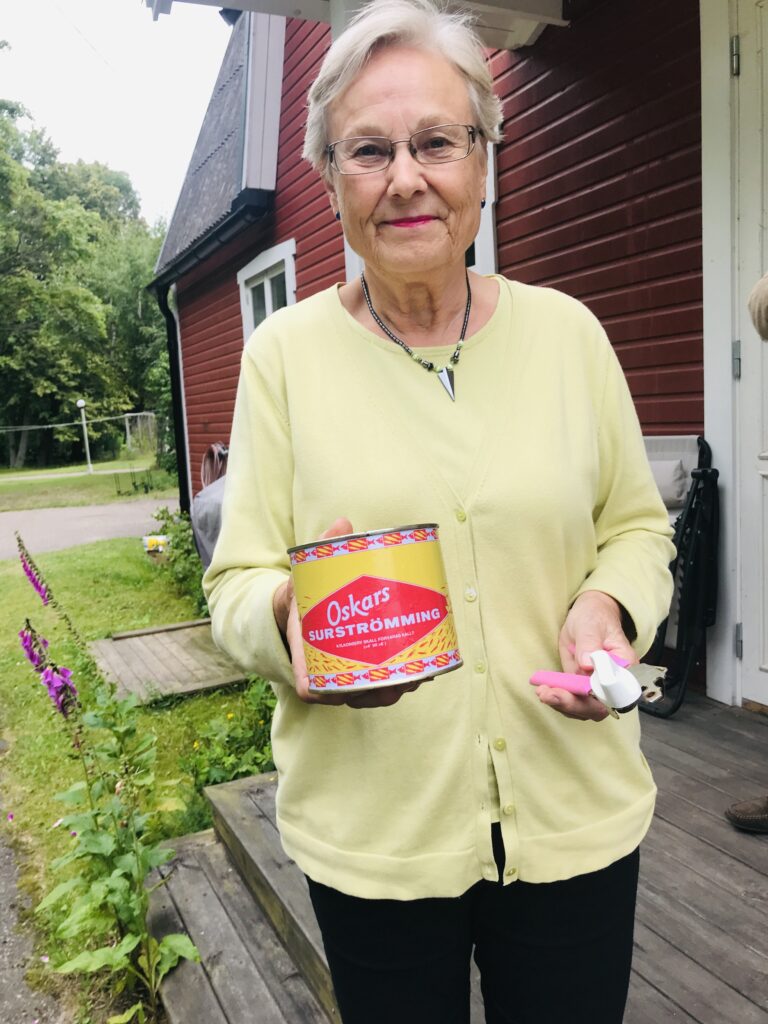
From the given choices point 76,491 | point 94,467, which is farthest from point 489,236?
point 94,467

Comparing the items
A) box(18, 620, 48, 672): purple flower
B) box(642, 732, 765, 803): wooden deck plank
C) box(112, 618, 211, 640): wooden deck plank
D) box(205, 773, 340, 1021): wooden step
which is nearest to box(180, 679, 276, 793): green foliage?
box(205, 773, 340, 1021): wooden step

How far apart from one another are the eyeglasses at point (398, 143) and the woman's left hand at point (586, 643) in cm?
57

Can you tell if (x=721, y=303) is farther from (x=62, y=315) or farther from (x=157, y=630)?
(x=62, y=315)

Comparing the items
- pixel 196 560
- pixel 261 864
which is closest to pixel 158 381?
pixel 196 560

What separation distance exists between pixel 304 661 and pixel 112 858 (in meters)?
1.90

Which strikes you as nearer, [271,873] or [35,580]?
[271,873]

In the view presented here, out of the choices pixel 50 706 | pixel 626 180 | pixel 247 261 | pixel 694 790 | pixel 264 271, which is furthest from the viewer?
pixel 247 261

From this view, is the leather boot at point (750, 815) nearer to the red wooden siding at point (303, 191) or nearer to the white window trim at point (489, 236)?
the white window trim at point (489, 236)

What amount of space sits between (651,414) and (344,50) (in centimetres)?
304

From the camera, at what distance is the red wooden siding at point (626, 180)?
3.40 m

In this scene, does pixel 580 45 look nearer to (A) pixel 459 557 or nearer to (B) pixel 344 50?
(B) pixel 344 50

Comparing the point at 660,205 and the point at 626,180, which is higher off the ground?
the point at 626,180

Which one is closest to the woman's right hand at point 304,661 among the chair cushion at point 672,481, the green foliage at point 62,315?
the chair cushion at point 672,481

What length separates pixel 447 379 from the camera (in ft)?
3.35
